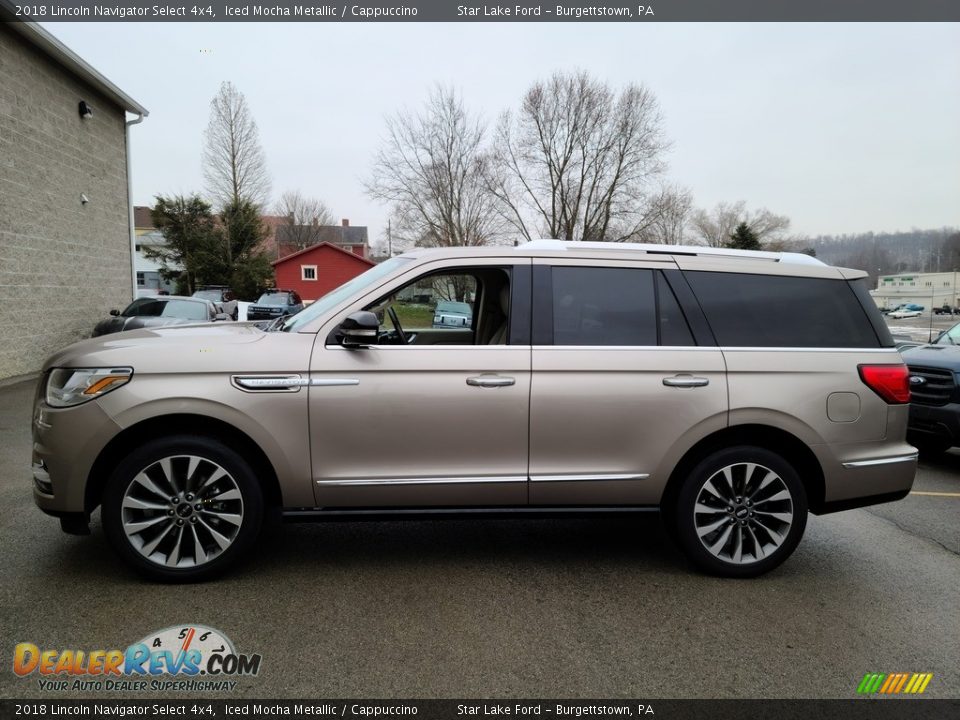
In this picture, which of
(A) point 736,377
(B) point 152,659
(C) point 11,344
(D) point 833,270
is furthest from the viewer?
(C) point 11,344

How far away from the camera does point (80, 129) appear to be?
48.6ft

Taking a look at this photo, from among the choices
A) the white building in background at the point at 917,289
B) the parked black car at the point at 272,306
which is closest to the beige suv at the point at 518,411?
the parked black car at the point at 272,306

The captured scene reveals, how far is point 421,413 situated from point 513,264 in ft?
3.50

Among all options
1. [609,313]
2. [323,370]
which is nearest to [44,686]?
[323,370]

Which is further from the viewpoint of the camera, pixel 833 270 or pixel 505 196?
pixel 505 196

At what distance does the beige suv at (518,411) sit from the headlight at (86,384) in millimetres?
12

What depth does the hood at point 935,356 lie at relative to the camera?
670 centimetres

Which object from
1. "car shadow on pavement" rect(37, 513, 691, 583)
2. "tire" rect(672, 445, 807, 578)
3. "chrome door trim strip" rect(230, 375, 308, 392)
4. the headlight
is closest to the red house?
"car shadow on pavement" rect(37, 513, 691, 583)

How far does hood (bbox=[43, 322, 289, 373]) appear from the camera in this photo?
11.3ft

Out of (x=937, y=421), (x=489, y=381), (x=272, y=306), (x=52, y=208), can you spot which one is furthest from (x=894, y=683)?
(x=272, y=306)

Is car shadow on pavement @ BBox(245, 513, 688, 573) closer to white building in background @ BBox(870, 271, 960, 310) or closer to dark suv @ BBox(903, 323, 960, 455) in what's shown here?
dark suv @ BBox(903, 323, 960, 455)

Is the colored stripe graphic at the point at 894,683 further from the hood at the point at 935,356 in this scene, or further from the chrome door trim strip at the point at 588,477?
the hood at the point at 935,356

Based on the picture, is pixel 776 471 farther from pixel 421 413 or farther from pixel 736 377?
pixel 421 413

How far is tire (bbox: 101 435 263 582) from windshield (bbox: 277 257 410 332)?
0.84m
